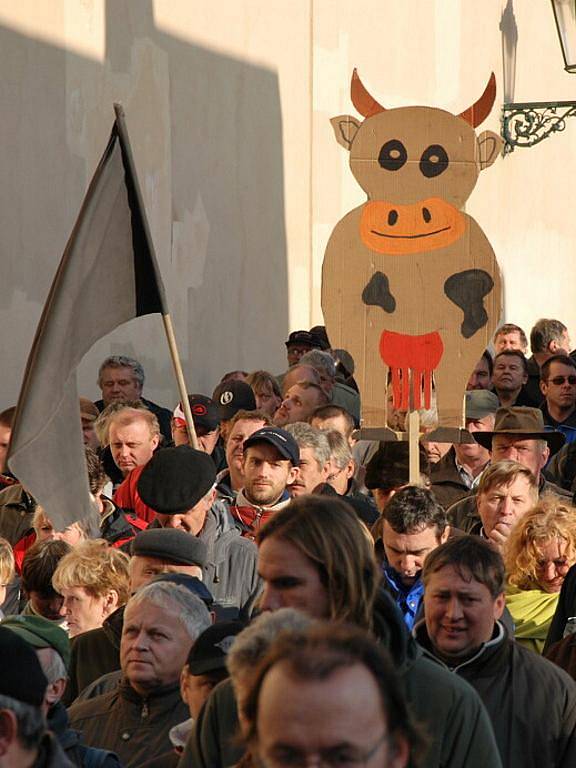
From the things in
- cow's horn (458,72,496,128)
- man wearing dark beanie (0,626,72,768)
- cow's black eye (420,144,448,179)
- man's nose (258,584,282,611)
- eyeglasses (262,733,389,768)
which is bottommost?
man wearing dark beanie (0,626,72,768)

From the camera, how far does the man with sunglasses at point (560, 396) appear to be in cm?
1098

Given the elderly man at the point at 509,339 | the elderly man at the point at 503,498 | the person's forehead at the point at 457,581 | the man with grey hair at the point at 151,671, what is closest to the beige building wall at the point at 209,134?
the elderly man at the point at 509,339

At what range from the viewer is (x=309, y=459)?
8.69m

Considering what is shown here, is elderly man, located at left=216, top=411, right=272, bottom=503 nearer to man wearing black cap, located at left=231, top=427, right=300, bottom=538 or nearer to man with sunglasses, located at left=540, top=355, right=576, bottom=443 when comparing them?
man wearing black cap, located at left=231, top=427, right=300, bottom=538

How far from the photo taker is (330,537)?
4105 mm

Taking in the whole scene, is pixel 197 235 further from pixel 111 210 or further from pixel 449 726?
pixel 449 726

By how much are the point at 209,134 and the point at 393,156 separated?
6728 mm

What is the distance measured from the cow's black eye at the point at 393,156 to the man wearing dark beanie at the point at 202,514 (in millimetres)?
1947

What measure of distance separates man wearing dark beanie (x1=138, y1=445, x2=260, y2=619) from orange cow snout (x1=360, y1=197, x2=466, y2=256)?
1.72 meters

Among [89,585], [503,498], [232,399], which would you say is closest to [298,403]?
[232,399]

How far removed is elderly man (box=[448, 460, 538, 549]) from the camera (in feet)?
25.7

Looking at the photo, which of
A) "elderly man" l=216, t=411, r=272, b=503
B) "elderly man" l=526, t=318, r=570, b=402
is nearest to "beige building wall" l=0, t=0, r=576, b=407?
"elderly man" l=526, t=318, r=570, b=402

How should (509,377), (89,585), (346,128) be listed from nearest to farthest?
(89,585) → (346,128) → (509,377)

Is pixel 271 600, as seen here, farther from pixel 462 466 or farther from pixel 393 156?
pixel 462 466
